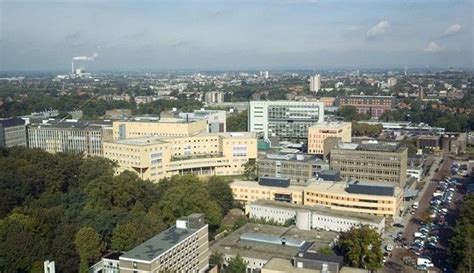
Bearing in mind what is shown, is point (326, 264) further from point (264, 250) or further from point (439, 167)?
point (439, 167)

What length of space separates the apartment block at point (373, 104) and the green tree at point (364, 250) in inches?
1543

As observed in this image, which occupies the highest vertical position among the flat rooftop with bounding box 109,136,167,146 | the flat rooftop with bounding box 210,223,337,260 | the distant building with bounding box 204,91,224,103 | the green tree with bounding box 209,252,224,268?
the distant building with bounding box 204,91,224,103

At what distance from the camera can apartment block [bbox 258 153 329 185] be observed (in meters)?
25.3

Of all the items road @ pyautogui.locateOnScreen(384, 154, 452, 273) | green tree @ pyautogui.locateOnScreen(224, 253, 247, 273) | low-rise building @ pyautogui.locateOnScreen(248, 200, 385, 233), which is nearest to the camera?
green tree @ pyautogui.locateOnScreen(224, 253, 247, 273)

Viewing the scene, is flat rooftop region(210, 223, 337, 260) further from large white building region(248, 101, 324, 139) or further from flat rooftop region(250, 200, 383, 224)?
large white building region(248, 101, 324, 139)

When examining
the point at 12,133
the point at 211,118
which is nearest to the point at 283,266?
the point at 211,118

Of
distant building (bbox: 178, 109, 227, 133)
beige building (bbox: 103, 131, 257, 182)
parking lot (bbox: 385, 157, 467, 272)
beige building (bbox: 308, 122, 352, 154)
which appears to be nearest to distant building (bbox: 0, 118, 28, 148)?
beige building (bbox: 103, 131, 257, 182)

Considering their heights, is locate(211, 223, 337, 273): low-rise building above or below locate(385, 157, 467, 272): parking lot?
above

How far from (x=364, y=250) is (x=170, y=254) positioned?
19.4ft

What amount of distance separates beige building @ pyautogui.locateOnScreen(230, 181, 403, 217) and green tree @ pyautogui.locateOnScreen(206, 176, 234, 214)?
1.15 m

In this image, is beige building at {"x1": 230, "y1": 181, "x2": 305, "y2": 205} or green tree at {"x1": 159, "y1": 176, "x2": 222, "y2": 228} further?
beige building at {"x1": 230, "y1": 181, "x2": 305, "y2": 205}

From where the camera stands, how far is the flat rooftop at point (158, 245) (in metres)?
12.9

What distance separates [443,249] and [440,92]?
5590 centimetres

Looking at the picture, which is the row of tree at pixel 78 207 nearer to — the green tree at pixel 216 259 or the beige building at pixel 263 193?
the beige building at pixel 263 193
